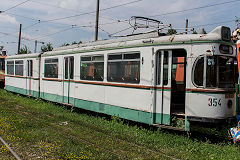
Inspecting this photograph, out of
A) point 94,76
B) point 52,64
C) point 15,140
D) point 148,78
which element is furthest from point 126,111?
point 52,64

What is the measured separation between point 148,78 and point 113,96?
1.85m

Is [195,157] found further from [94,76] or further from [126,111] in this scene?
[94,76]

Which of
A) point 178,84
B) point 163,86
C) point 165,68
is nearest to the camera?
point 165,68

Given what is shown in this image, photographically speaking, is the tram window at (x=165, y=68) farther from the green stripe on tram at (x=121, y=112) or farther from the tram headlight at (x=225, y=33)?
the tram headlight at (x=225, y=33)

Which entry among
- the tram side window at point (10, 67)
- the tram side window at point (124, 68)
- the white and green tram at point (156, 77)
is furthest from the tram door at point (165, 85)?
the tram side window at point (10, 67)

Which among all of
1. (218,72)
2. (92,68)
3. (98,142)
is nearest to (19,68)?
(92,68)

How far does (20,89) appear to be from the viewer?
1723cm

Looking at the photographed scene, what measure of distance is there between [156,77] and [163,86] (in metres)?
0.38

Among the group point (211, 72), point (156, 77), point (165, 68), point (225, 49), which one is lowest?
point (156, 77)

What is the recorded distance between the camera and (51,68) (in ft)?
43.8

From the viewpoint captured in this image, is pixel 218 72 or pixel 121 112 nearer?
pixel 218 72

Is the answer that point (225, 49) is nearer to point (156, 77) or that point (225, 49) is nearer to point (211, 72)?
point (211, 72)

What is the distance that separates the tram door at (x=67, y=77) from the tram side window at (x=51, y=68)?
1.01m

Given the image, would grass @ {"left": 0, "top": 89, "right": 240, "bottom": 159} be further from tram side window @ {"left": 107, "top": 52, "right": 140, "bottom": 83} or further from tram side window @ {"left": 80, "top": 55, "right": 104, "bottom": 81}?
tram side window @ {"left": 80, "top": 55, "right": 104, "bottom": 81}
